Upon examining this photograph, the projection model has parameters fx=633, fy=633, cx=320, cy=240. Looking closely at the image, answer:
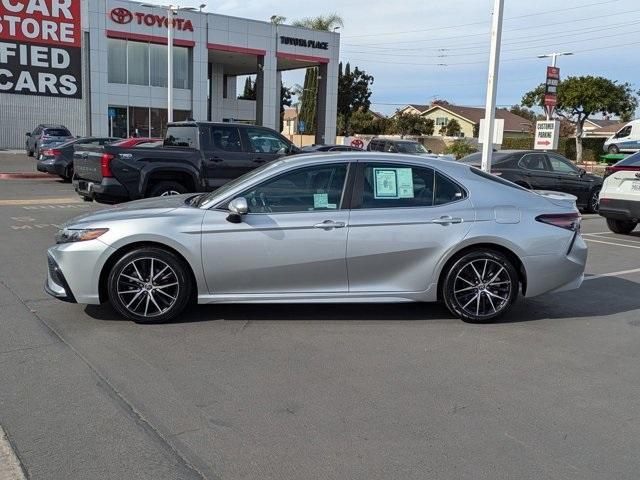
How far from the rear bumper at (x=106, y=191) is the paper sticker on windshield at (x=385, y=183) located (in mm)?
6524

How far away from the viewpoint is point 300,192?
5.80 m

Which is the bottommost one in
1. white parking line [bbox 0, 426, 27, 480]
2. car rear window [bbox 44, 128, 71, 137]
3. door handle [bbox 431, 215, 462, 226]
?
white parking line [bbox 0, 426, 27, 480]

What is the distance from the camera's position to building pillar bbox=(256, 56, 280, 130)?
41.8m

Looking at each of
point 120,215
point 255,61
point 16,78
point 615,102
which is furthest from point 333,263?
point 615,102

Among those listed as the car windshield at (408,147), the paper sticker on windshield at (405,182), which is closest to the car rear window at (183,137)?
the paper sticker on windshield at (405,182)

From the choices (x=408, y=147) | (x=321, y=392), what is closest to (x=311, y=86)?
(x=408, y=147)

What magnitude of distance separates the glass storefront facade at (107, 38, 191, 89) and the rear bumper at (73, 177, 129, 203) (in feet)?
92.8

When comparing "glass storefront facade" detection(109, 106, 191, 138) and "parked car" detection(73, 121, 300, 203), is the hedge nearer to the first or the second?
"glass storefront facade" detection(109, 106, 191, 138)

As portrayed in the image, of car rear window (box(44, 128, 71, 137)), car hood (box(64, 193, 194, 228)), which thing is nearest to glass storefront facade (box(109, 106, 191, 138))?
car rear window (box(44, 128, 71, 137))

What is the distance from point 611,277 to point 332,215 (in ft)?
15.0

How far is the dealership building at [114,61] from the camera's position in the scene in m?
35.2

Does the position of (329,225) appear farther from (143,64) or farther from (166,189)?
(143,64)

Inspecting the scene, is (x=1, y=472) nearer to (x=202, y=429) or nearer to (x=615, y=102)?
(x=202, y=429)

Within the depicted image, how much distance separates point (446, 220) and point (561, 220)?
3.91 ft
